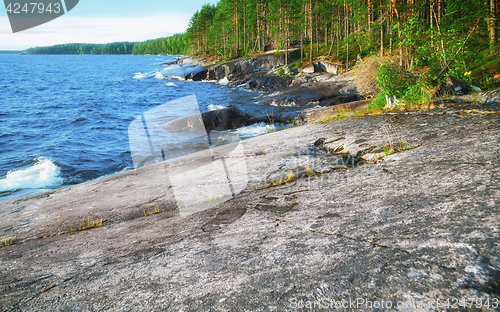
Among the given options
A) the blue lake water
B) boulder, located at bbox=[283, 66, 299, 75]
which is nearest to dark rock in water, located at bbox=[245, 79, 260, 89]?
A: boulder, located at bbox=[283, 66, 299, 75]

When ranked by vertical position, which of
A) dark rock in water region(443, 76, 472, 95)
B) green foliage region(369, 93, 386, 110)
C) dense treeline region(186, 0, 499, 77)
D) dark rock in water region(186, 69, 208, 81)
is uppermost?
dense treeline region(186, 0, 499, 77)

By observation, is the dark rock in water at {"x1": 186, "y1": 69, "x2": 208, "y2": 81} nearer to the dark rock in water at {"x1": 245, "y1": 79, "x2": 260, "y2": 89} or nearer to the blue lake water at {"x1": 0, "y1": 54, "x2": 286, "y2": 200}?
the dark rock in water at {"x1": 245, "y1": 79, "x2": 260, "y2": 89}

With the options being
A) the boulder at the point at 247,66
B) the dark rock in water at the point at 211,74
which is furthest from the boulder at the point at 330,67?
the dark rock in water at the point at 211,74

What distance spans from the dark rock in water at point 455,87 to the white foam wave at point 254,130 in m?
8.31

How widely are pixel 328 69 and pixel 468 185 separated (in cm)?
3712

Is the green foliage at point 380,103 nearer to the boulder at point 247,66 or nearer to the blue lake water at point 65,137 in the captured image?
the blue lake water at point 65,137

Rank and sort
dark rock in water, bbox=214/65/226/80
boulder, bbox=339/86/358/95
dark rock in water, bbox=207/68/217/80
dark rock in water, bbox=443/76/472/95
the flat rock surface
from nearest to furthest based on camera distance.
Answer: the flat rock surface → dark rock in water, bbox=443/76/472/95 → boulder, bbox=339/86/358/95 → dark rock in water, bbox=214/65/226/80 → dark rock in water, bbox=207/68/217/80

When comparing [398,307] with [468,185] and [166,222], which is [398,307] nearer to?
[468,185]

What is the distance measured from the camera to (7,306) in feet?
8.50

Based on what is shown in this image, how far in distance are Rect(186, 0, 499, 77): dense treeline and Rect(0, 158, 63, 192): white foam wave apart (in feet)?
47.6

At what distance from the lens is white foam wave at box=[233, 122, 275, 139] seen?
15.4 m

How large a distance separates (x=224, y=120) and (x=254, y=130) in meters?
2.22

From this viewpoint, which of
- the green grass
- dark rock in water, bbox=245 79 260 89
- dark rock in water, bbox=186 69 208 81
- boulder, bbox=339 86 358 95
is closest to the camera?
the green grass

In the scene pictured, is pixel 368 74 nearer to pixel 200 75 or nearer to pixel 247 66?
pixel 247 66
